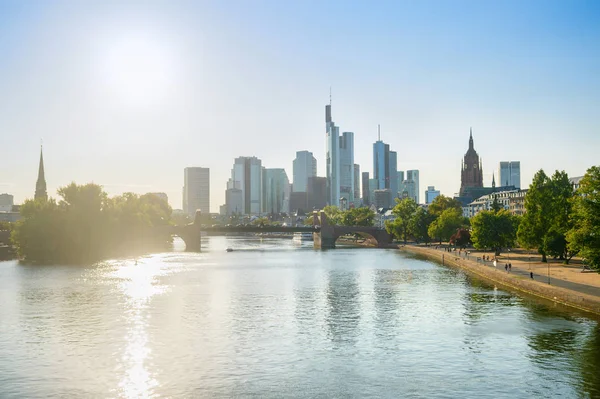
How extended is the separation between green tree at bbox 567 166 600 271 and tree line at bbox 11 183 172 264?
88.6 m

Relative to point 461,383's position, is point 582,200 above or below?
above

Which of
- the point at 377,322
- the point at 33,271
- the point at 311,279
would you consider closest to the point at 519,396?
the point at 377,322

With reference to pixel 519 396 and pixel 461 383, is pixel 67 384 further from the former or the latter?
pixel 519 396

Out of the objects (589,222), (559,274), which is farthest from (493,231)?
(589,222)

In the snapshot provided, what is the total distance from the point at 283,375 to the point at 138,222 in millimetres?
127116

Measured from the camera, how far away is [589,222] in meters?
66.4

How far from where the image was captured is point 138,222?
159875 millimetres

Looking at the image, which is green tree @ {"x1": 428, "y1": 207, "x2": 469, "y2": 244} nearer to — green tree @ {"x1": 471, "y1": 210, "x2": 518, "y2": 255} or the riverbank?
green tree @ {"x1": 471, "y1": 210, "x2": 518, "y2": 255}

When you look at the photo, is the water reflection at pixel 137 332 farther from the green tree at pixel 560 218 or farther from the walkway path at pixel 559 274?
the green tree at pixel 560 218

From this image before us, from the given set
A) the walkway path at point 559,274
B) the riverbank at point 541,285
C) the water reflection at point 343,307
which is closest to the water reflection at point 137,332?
the water reflection at point 343,307

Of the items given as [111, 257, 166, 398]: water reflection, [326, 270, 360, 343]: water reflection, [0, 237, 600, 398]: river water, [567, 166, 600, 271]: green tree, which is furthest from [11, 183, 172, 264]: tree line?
[567, 166, 600, 271]: green tree

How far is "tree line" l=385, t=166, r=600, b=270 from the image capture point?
6644 centimetres

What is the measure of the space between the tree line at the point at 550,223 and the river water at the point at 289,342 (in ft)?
29.5

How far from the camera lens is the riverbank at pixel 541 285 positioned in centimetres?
5904
